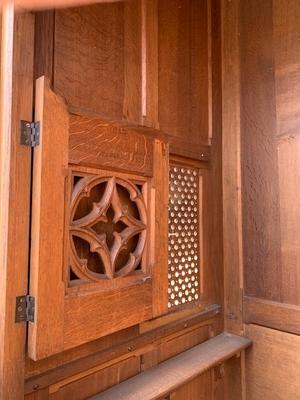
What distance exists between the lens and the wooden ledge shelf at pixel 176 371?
0.96 m

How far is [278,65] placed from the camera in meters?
1.32

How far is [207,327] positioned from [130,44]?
112cm

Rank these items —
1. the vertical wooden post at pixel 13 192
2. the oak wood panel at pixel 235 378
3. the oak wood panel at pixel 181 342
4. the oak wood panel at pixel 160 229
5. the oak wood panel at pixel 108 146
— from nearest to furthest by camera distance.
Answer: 1. the vertical wooden post at pixel 13 192
2. the oak wood panel at pixel 108 146
3. the oak wood panel at pixel 160 229
4. the oak wood panel at pixel 181 342
5. the oak wood panel at pixel 235 378

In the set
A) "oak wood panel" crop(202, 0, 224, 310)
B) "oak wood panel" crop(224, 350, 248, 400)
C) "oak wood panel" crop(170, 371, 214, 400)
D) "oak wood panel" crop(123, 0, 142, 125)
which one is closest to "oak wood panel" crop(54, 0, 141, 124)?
"oak wood panel" crop(123, 0, 142, 125)

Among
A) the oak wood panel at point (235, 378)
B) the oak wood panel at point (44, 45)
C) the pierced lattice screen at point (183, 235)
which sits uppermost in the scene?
the oak wood panel at point (44, 45)

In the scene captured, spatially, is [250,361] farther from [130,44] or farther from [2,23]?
[2,23]

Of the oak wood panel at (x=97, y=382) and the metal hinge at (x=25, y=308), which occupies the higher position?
the metal hinge at (x=25, y=308)

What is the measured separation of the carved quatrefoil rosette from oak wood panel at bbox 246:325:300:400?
669 mm

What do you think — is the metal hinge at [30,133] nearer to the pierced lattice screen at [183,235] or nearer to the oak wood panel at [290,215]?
the pierced lattice screen at [183,235]

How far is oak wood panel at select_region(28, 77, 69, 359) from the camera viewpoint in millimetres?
777

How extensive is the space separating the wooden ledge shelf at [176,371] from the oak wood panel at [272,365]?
0.20ft

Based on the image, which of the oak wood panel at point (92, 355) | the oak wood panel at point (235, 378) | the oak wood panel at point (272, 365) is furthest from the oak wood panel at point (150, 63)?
the oak wood panel at point (235, 378)

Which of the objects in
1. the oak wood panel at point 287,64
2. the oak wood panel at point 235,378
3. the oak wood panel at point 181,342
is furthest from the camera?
the oak wood panel at point 235,378

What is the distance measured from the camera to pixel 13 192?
0.78m
